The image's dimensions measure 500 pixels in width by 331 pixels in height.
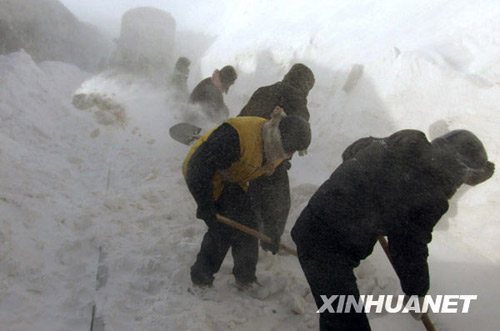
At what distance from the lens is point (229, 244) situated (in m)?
2.52

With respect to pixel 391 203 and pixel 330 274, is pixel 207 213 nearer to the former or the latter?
pixel 330 274

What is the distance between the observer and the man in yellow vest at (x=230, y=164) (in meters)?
2.05

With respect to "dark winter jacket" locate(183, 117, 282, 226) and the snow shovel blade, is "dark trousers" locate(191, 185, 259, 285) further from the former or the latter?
the snow shovel blade

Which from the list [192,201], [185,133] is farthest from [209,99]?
[192,201]

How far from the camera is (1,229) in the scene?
2471mm

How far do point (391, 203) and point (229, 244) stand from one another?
50.1 inches

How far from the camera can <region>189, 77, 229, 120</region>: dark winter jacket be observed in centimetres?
498

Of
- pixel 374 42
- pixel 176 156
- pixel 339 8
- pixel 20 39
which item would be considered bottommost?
pixel 176 156

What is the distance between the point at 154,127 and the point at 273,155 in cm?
415

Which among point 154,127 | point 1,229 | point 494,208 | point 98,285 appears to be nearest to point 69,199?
point 1,229

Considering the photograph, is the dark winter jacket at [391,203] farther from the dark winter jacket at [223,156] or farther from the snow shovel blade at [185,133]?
the snow shovel blade at [185,133]

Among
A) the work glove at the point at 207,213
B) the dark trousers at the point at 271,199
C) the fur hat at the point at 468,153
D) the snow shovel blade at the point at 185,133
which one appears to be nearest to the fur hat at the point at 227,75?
the snow shovel blade at the point at 185,133

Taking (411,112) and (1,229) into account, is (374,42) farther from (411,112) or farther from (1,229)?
(1,229)

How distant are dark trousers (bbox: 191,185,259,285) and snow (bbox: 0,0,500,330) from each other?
147 mm
